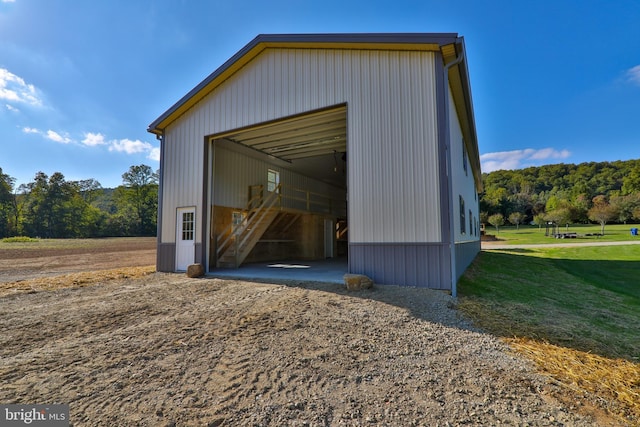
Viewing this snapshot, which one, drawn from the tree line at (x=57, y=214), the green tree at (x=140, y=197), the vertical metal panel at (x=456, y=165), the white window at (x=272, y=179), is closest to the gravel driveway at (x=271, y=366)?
the vertical metal panel at (x=456, y=165)

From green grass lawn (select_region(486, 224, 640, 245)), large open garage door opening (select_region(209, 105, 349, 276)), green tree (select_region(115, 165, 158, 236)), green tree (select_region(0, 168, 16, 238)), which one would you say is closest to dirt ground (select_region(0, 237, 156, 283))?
large open garage door opening (select_region(209, 105, 349, 276))

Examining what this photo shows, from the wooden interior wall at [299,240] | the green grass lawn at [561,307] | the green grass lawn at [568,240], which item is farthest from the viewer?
the green grass lawn at [568,240]

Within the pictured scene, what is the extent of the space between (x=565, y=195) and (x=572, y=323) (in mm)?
76762

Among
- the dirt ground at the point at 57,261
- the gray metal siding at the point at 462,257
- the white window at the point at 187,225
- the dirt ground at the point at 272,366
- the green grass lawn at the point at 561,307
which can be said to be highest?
the white window at the point at 187,225

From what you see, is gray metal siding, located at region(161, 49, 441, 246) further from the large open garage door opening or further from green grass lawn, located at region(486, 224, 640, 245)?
green grass lawn, located at region(486, 224, 640, 245)

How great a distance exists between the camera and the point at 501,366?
3.16 meters

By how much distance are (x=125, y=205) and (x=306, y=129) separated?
60.9 meters

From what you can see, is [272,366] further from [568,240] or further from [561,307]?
[568,240]

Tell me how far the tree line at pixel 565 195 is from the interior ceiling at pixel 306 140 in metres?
41.0

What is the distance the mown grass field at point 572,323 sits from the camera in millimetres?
2902

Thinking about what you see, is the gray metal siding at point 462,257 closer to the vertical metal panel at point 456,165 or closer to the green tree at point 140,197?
the vertical metal panel at point 456,165

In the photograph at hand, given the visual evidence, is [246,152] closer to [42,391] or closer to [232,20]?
[232,20]

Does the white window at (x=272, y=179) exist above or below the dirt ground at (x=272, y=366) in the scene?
above

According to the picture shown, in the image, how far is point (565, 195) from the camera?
207 ft
